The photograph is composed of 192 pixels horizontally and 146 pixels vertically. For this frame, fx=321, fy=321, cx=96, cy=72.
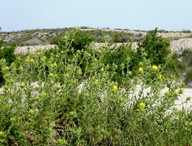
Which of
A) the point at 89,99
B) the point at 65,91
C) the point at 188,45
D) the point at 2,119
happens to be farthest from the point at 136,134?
the point at 188,45

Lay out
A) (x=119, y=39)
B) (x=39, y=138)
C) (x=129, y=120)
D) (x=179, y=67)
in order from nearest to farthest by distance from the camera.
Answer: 1. (x=39, y=138)
2. (x=129, y=120)
3. (x=179, y=67)
4. (x=119, y=39)

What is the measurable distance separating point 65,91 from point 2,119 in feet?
3.09

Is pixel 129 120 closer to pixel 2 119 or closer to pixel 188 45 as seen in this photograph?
pixel 2 119

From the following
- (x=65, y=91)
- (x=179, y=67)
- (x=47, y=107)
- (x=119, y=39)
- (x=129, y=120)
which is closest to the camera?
(x=47, y=107)

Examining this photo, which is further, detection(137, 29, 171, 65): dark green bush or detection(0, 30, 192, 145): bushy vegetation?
detection(137, 29, 171, 65): dark green bush

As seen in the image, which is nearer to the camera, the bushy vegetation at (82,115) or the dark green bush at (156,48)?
the bushy vegetation at (82,115)

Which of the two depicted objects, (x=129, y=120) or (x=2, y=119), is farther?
(x=129, y=120)

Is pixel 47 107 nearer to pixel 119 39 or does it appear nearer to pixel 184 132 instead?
pixel 184 132

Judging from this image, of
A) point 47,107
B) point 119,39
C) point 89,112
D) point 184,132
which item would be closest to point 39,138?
point 47,107

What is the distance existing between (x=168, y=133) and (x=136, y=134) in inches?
16.2

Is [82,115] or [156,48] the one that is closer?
[82,115]

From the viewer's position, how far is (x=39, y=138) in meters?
3.14

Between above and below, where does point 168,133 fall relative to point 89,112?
below

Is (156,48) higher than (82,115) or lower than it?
higher
